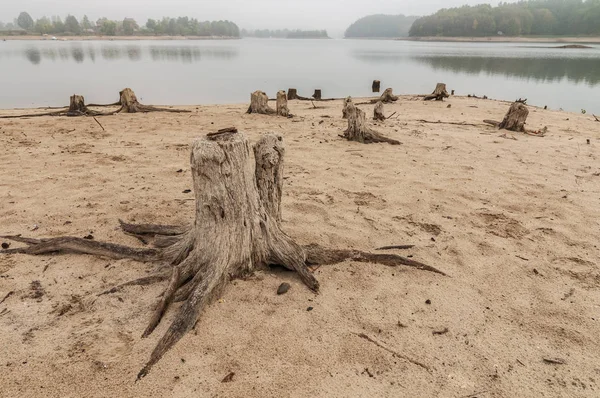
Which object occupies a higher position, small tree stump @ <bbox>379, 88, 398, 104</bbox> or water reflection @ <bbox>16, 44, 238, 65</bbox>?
water reflection @ <bbox>16, 44, 238, 65</bbox>

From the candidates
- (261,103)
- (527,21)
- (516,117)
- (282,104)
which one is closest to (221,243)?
(282,104)

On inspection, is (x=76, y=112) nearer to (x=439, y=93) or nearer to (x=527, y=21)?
(x=439, y=93)

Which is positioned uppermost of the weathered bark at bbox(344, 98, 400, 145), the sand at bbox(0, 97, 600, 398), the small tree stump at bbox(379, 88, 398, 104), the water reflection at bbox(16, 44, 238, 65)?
the water reflection at bbox(16, 44, 238, 65)

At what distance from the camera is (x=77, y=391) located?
2184 millimetres

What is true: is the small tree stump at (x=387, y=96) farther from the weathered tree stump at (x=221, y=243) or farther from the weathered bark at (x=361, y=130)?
the weathered tree stump at (x=221, y=243)

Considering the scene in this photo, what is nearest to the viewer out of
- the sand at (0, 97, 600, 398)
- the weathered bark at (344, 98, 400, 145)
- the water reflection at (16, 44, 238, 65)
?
the sand at (0, 97, 600, 398)

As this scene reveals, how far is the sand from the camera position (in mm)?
2344

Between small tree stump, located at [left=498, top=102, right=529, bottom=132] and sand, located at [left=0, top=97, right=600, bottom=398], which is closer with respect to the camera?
sand, located at [left=0, top=97, right=600, bottom=398]

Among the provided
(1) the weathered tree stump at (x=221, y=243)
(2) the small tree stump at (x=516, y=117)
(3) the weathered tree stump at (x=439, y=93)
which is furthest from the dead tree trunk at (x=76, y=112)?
(3) the weathered tree stump at (x=439, y=93)

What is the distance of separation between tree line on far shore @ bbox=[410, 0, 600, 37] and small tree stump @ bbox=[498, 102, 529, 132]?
412 ft

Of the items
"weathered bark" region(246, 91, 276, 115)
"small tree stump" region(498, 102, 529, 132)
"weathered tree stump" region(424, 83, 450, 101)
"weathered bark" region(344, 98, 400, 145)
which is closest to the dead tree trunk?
"weathered bark" region(246, 91, 276, 115)

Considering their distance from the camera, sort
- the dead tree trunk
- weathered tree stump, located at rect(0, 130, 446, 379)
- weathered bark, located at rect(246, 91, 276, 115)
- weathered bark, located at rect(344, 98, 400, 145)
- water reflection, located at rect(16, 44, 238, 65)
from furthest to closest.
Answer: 1. water reflection, located at rect(16, 44, 238, 65)
2. weathered bark, located at rect(246, 91, 276, 115)
3. the dead tree trunk
4. weathered bark, located at rect(344, 98, 400, 145)
5. weathered tree stump, located at rect(0, 130, 446, 379)

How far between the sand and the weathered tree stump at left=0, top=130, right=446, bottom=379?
11 centimetres

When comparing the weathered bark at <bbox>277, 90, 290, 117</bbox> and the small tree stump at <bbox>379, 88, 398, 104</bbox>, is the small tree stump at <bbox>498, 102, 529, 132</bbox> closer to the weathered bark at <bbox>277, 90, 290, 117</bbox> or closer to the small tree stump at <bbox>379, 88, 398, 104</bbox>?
the small tree stump at <bbox>379, 88, 398, 104</bbox>
